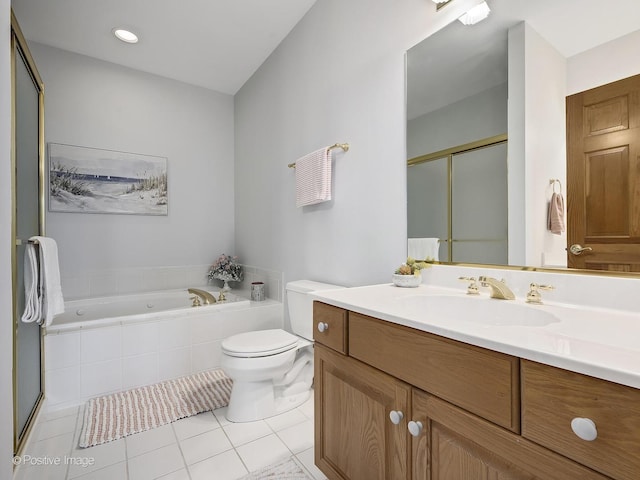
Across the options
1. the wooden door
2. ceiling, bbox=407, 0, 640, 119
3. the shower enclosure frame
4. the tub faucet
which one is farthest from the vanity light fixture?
the tub faucet

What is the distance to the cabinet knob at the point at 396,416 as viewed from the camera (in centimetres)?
88

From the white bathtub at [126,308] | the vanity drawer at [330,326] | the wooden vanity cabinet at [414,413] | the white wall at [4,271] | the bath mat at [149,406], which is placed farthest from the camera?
the white bathtub at [126,308]

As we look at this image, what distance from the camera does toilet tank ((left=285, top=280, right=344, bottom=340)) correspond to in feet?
6.48

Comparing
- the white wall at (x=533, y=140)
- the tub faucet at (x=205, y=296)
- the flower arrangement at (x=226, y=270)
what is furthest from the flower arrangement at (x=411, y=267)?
the flower arrangement at (x=226, y=270)

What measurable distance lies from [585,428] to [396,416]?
0.45m

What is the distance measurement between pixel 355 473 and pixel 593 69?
1.51m

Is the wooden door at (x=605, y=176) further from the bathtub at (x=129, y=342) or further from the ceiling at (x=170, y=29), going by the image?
the bathtub at (x=129, y=342)

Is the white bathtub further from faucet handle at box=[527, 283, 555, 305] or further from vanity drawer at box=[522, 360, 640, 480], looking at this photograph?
vanity drawer at box=[522, 360, 640, 480]

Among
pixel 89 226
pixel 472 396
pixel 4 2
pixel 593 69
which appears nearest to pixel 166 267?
pixel 89 226

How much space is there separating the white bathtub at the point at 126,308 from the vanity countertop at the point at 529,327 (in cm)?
158

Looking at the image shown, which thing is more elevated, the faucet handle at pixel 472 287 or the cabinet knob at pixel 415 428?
the faucet handle at pixel 472 287

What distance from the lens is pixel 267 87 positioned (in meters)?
2.87

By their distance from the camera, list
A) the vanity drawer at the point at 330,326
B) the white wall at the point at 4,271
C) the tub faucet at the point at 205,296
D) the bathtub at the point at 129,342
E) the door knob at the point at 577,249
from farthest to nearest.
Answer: the tub faucet at the point at 205,296 < the bathtub at the point at 129,342 < the vanity drawer at the point at 330,326 < the door knob at the point at 577,249 < the white wall at the point at 4,271

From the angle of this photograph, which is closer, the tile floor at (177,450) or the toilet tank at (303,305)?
the tile floor at (177,450)
